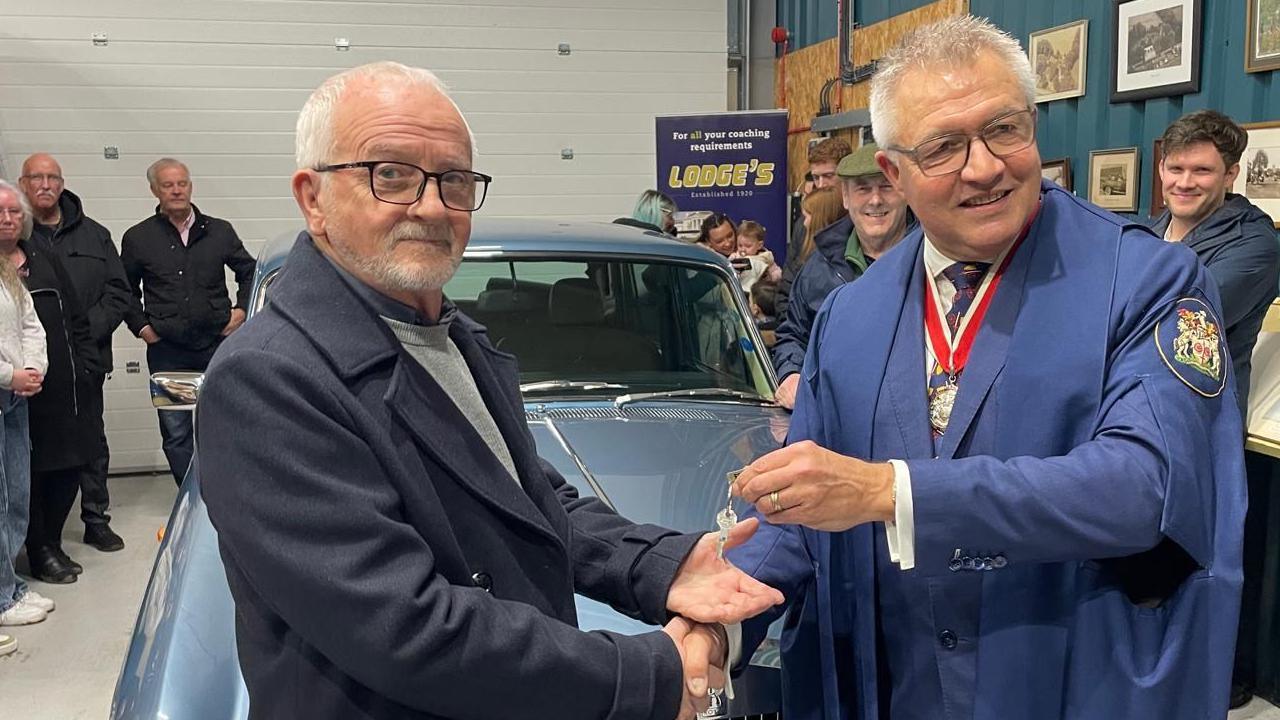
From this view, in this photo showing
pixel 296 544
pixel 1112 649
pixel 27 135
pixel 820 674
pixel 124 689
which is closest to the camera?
pixel 296 544

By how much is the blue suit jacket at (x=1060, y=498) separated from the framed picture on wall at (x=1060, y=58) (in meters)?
4.67

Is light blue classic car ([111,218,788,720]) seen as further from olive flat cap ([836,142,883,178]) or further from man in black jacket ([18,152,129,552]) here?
man in black jacket ([18,152,129,552])

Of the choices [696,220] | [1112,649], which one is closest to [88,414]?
[696,220]

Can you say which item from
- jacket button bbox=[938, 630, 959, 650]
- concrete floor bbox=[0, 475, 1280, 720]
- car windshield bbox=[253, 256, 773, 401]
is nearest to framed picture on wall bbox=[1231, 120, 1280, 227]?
concrete floor bbox=[0, 475, 1280, 720]

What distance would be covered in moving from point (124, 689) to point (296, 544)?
4.11 feet

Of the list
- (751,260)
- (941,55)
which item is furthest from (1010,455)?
(751,260)

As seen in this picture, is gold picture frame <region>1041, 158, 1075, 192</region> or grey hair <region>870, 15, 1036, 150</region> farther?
gold picture frame <region>1041, 158, 1075, 192</region>

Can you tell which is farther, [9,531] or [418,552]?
[9,531]

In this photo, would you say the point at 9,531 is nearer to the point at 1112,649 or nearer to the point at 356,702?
the point at 356,702

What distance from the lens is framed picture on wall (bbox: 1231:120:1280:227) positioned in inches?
175

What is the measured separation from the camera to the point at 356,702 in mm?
1268

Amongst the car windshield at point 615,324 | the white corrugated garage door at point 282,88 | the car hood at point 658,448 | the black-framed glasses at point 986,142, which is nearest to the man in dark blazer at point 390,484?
the black-framed glasses at point 986,142

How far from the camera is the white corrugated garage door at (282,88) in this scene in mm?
7633

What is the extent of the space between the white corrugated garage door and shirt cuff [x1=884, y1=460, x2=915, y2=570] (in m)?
6.94
